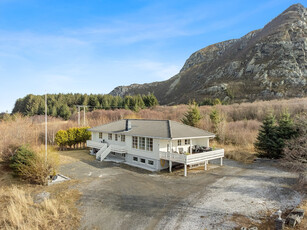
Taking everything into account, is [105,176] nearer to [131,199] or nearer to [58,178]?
[58,178]

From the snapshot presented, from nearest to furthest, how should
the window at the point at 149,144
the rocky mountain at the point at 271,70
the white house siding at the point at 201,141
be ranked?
the window at the point at 149,144 → the white house siding at the point at 201,141 → the rocky mountain at the point at 271,70

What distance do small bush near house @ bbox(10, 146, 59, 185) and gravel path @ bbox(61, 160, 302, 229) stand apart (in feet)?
7.47

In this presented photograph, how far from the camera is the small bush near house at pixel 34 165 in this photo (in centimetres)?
1547

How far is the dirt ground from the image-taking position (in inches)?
374

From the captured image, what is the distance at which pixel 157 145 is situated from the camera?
60.5 feet

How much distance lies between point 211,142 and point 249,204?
21.7 m

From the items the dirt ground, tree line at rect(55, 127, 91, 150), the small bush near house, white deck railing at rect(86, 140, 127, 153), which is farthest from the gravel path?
tree line at rect(55, 127, 91, 150)

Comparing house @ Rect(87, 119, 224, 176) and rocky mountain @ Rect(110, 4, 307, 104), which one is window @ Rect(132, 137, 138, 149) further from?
rocky mountain @ Rect(110, 4, 307, 104)

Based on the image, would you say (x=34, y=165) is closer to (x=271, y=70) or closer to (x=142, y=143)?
(x=142, y=143)

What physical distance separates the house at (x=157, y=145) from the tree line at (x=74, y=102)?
3538 centimetres

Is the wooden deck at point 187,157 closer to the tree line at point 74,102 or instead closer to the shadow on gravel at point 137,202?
the shadow on gravel at point 137,202

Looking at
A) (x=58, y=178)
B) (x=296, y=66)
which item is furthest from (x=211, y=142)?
(x=296, y=66)

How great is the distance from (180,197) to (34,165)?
11.7 m

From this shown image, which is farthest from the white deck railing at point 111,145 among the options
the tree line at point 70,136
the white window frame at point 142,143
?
the tree line at point 70,136
